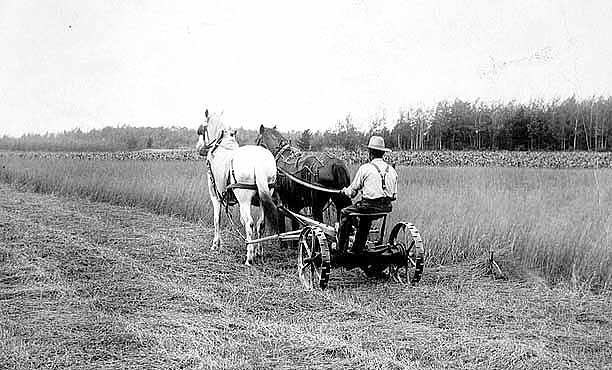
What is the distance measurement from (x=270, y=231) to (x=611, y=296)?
4270mm

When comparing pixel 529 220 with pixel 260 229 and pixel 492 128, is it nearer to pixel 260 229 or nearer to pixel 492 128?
pixel 260 229

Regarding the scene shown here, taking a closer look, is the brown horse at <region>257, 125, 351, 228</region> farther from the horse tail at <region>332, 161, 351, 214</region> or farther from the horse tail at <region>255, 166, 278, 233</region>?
the horse tail at <region>255, 166, 278, 233</region>

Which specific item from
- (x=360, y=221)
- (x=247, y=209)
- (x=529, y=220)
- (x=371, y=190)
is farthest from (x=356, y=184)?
(x=529, y=220)

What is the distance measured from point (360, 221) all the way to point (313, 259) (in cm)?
68

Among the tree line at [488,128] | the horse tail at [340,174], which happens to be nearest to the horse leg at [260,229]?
the horse tail at [340,174]

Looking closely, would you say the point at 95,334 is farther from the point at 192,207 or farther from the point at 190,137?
the point at 190,137

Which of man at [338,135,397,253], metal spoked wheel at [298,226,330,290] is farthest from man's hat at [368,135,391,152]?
metal spoked wheel at [298,226,330,290]

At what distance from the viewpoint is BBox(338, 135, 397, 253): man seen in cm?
605

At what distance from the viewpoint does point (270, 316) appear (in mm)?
5453

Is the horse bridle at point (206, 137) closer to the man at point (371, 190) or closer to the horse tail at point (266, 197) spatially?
the horse tail at point (266, 197)

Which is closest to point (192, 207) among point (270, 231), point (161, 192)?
point (161, 192)

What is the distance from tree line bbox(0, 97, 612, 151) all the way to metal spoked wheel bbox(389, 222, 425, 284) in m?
4.18

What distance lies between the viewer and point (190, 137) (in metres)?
30.5

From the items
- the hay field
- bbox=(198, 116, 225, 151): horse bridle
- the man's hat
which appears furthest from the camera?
bbox=(198, 116, 225, 151): horse bridle
